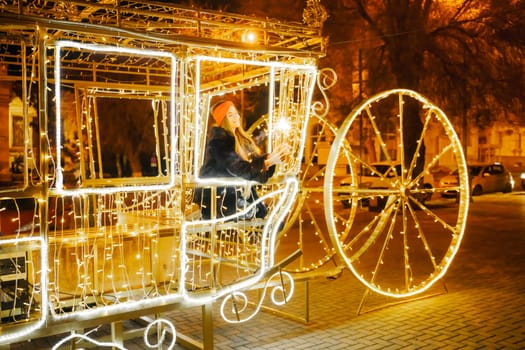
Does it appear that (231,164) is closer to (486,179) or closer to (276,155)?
(276,155)

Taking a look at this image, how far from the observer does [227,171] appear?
5.44 metres

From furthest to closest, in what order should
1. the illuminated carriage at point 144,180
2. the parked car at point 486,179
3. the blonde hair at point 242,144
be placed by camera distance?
the parked car at point 486,179
the blonde hair at point 242,144
the illuminated carriage at point 144,180

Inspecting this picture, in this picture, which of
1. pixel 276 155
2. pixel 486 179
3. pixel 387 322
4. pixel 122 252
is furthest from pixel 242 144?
pixel 486 179

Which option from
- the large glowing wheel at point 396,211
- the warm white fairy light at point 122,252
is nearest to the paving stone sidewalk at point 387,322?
the large glowing wheel at point 396,211

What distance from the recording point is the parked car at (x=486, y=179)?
24.7 meters

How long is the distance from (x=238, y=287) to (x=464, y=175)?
3437 mm

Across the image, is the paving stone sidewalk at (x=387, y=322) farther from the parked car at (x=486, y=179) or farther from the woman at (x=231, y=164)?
the parked car at (x=486, y=179)

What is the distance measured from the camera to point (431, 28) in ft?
59.5

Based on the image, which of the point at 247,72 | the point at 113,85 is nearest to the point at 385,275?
the point at 247,72

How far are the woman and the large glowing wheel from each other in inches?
29.1

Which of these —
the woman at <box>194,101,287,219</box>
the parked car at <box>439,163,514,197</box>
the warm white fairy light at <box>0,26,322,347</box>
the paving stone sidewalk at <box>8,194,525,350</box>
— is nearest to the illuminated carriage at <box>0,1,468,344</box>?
the warm white fairy light at <box>0,26,322,347</box>

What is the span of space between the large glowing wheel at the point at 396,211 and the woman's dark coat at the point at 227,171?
0.77 meters

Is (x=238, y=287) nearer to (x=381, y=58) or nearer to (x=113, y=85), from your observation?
(x=113, y=85)

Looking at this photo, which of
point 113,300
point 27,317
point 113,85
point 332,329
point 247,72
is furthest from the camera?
point 113,85
